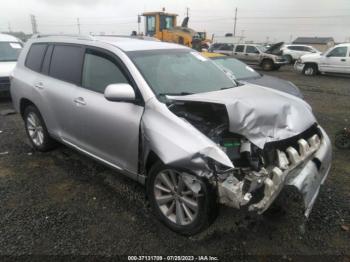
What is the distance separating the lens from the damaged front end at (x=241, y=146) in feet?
8.27

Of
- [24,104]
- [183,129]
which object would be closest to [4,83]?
[24,104]

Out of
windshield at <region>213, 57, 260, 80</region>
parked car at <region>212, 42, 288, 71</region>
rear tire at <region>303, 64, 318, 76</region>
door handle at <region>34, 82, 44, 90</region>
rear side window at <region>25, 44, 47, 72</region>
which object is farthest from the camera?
parked car at <region>212, 42, 288, 71</region>

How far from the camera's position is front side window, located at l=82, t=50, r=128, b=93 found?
137 inches

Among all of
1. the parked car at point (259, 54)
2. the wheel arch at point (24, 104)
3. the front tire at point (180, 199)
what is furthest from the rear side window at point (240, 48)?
the front tire at point (180, 199)

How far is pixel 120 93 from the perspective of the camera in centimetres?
305

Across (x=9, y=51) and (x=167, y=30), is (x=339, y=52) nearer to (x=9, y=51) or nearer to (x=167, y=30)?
(x=167, y=30)

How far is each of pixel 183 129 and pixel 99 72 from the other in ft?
5.00

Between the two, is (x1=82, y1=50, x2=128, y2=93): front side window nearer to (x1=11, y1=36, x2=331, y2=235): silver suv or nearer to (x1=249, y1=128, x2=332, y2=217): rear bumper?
(x1=11, y1=36, x2=331, y2=235): silver suv

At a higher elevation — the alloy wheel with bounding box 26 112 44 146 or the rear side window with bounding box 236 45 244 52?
the alloy wheel with bounding box 26 112 44 146

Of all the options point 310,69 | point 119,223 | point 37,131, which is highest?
point 37,131

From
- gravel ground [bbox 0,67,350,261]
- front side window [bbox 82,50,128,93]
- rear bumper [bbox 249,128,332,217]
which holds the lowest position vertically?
gravel ground [bbox 0,67,350,261]

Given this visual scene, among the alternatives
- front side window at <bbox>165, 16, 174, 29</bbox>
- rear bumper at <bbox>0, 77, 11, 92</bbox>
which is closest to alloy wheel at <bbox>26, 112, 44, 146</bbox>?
rear bumper at <bbox>0, 77, 11, 92</bbox>

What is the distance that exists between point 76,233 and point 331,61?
1618cm

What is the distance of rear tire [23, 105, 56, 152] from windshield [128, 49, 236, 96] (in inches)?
83.1
